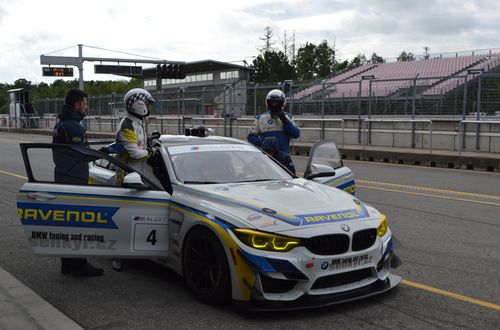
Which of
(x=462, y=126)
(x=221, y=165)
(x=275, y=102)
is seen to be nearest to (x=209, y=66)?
(x=462, y=126)

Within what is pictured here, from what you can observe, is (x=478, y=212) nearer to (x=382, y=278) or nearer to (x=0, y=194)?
(x=382, y=278)

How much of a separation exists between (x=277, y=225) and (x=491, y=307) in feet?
5.98

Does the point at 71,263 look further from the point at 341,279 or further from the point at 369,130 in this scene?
the point at 369,130

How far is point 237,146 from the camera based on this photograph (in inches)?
226

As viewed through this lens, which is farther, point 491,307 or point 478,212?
point 478,212

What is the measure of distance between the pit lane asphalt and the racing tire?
0.12m

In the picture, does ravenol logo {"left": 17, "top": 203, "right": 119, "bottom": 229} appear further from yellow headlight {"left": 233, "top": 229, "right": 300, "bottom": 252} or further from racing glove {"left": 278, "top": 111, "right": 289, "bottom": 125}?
racing glove {"left": 278, "top": 111, "right": 289, "bottom": 125}

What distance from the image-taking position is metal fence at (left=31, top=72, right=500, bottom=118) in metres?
17.4

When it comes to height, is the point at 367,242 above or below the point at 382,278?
above

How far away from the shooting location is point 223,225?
415 centimetres

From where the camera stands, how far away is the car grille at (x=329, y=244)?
13.1 ft

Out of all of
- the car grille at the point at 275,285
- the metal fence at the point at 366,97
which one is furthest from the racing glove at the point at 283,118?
the metal fence at the point at 366,97

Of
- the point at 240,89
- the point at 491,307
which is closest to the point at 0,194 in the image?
the point at 491,307

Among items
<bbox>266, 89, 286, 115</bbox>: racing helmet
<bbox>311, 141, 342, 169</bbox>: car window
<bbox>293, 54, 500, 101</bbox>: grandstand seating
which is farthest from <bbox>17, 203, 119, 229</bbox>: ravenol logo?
<bbox>293, 54, 500, 101</bbox>: grandstand seating
